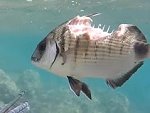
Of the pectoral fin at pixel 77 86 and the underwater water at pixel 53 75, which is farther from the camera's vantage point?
the underwater water at pixel 53 75

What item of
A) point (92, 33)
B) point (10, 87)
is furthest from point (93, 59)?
point (10, 87)

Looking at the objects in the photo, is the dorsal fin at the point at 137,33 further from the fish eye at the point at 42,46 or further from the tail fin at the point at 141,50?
the fish eye at the point at 42,46

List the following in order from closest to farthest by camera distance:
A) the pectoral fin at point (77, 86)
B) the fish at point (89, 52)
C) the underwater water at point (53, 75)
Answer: the fish at point (89, 52) < the pectoral fin at point (77, 86) < the underwater water at point (53, 75)

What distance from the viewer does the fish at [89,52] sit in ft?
6.10

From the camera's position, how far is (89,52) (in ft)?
6.19

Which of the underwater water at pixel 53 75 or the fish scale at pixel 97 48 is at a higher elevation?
the fish scale at pixel 97 48

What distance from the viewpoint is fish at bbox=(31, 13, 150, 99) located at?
1.86 metres

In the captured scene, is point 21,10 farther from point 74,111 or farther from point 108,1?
point 74,111

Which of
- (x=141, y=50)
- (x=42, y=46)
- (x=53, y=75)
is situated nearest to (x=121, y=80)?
(x=141, y=50)

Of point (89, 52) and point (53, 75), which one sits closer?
point (89, 52)

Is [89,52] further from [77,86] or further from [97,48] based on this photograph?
[77,86]

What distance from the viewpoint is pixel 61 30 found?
1898 mm

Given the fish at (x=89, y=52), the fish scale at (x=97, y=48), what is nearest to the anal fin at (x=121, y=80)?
the fish at (x=89, y=52)

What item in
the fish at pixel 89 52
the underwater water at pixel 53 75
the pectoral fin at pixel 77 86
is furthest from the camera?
the underwater water at pixel 53 75
